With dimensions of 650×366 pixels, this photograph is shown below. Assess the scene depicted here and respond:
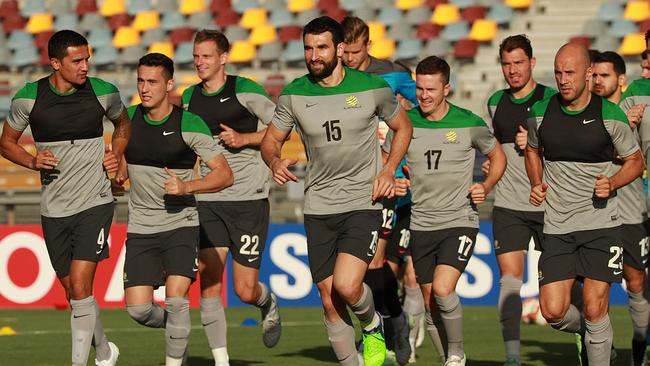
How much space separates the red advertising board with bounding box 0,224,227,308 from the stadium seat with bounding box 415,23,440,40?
33.2ft

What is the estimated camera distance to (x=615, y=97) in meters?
11.2

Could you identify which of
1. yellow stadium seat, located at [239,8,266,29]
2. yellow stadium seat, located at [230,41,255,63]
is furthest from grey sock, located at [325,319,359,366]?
yellow stadium seat, located at [239,8,266,29]

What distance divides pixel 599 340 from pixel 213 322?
3100 millimetres

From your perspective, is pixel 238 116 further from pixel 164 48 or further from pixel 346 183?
pixel 164 48

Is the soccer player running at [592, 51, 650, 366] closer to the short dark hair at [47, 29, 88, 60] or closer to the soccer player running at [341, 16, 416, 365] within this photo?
the soccer player running at [341, 16, 416, 365]

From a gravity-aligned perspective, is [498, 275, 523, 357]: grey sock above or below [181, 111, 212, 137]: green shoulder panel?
below

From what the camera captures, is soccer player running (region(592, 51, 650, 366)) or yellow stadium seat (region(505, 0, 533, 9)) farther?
yellow stadium seat (region(505, 0, 533, 9))

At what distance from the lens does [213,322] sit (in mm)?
10641

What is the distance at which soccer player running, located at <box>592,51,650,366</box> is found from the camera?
427 inches

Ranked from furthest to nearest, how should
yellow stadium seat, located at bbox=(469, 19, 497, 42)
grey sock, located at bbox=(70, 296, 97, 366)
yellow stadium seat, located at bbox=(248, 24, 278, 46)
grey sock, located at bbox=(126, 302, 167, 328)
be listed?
yellow stadium seat, located at bbox=(248, 24, 278, 46)
yellow stadium seat, located at bbox=(469, 19, 497, 42)
grey sock, located at bbox=(126, 302, 167, 328)
grey sock, located at bbox=(70, 296, 97, 366)

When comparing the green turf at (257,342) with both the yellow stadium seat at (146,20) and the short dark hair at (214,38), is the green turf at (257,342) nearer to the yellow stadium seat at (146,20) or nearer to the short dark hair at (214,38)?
the short dark hair at (214,38)

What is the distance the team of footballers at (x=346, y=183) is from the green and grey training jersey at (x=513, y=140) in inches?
0.5

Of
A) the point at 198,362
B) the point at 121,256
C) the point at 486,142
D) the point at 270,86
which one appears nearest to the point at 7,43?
the point at 270,86

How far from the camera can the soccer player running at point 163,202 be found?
9914 millimetres
